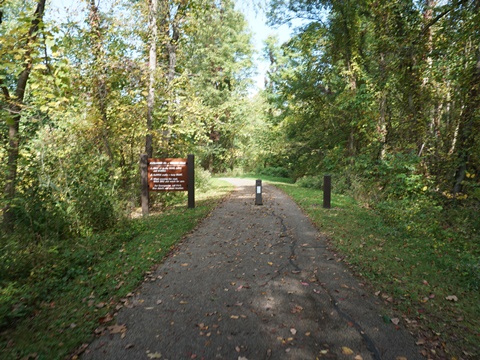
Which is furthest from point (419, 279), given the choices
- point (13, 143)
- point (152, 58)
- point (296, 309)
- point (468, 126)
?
point (152, 58)

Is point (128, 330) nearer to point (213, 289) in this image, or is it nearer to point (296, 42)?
point (213, 289)

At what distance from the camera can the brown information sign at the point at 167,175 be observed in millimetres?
10891

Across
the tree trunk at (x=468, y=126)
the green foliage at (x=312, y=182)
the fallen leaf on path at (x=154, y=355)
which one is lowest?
the fallen leaf on path at (x=154, y=355)

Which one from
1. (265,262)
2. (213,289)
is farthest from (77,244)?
(265,262)

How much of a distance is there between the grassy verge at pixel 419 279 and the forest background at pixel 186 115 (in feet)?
0.54

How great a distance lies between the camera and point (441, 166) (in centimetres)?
948

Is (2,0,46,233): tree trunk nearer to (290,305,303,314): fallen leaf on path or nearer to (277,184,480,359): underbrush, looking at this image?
(290,305,303,314): fallen leaf on path

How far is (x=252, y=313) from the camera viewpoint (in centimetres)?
406

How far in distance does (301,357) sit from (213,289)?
6.40ft

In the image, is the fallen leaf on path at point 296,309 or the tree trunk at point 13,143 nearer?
the fallen leaf on path at point 296,309

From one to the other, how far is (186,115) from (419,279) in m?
9.72

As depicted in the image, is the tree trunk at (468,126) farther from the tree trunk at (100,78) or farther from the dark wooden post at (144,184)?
the tree trunk at (100,78)

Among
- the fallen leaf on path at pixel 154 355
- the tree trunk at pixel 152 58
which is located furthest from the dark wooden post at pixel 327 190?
the fallen leaf on path at pixel 154 355

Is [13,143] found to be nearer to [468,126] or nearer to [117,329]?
[117,329]
